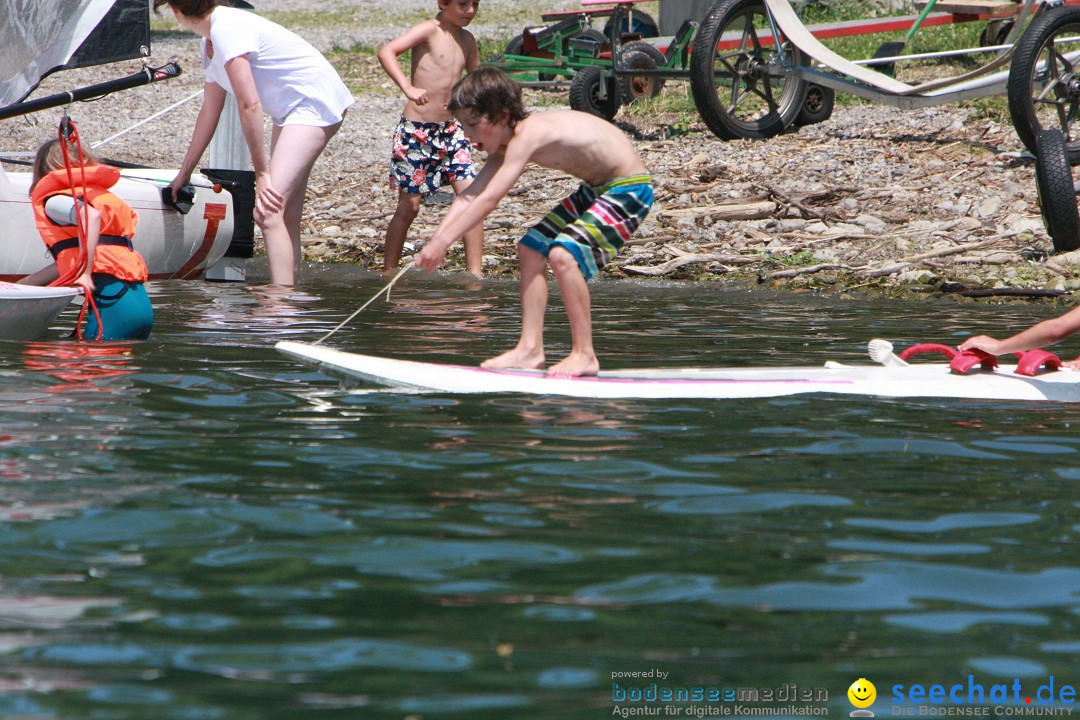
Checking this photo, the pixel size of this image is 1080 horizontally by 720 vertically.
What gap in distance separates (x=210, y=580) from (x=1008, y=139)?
10.5 metres

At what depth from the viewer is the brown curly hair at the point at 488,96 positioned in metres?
5.71

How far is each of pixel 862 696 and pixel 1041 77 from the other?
9069 mm

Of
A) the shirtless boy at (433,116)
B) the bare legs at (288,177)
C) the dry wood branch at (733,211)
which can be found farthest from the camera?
the dry wood branch at (733,211)

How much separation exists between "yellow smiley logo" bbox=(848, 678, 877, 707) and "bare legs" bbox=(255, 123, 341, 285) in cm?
590

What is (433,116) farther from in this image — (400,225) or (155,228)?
(155,228)

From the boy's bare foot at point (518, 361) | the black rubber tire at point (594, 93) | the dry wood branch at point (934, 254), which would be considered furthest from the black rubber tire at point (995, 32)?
the boy's bare foot at point (518, 361)

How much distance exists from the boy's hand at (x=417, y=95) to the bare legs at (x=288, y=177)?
97cm

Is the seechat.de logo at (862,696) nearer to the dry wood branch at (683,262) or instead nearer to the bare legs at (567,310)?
the bare legs at (567,310)

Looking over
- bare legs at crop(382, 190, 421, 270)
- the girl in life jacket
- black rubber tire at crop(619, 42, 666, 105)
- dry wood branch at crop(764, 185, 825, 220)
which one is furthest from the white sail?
black rubber tire at crop(619, 42, 666, 105)

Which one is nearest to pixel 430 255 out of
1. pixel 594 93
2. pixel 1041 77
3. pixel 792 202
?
pixel 792 202

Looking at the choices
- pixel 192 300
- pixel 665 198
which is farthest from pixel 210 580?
pixel 665 198

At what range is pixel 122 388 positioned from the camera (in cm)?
523

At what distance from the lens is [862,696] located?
2.50 metres

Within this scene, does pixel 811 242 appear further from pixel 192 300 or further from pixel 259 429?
pixel 259 429
